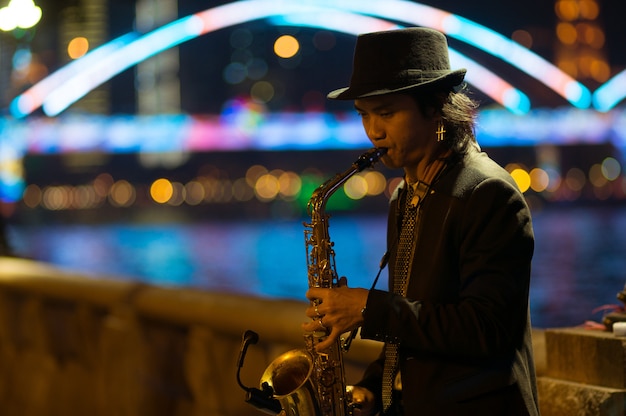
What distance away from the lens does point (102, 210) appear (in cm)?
12562

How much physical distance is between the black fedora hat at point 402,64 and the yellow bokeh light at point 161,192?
4881 inches


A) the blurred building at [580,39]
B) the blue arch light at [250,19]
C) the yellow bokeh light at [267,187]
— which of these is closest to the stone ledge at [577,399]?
the blue arch light at [250,19]

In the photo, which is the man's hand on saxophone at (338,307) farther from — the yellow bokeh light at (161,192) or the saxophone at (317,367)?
the yellow bokeh light at (161,192)

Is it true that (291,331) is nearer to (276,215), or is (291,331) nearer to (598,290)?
(598,290)

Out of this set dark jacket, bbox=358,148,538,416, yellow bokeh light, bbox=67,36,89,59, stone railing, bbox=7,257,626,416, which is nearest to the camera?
dark jacket, bbox=358,148,538,416

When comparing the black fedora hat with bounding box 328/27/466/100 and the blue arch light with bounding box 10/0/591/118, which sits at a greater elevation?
the blue arch light with bounding box 10/0/591/118

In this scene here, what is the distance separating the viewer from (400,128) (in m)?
2.79

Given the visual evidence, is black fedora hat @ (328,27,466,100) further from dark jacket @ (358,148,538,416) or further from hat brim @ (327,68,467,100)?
dark jacket @ (358,148,538,416)

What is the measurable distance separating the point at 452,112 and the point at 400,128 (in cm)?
14

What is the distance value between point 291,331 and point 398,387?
5.17 feet

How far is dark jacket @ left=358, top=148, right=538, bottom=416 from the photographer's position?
256 centimetres

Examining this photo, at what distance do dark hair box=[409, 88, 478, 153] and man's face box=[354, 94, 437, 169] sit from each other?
24 mm

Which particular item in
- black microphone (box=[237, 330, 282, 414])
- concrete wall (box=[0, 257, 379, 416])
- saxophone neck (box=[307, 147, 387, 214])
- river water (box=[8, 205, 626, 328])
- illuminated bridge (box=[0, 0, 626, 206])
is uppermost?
illuminated bridge (box=[0, 0, 626, 206])

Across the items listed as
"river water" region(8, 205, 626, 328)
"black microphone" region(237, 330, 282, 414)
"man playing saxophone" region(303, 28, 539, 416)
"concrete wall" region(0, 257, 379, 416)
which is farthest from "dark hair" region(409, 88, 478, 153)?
"river water" region(8, 205, 626, 328)
